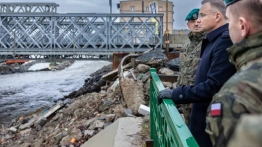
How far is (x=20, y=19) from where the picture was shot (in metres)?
28.7

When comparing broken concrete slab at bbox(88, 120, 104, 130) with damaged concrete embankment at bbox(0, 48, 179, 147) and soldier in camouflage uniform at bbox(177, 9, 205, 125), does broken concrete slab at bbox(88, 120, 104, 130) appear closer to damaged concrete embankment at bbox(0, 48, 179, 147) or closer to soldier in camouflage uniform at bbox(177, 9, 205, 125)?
damaged concrete embankment at bbox(0, 48, 179, 147)

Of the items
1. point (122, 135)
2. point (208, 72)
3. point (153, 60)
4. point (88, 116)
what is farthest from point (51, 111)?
point (208, 72)

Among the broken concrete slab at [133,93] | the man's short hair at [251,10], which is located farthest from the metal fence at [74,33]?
the man's short hair at [251,10]

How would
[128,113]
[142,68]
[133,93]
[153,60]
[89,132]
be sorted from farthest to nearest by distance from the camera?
[153,60], [142,68], [133,93], [89,132], [128,113]

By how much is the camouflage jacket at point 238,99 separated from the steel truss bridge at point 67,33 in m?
23.0

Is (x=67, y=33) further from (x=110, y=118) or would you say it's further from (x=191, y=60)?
(x=191, y=60)

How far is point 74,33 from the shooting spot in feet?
89.5

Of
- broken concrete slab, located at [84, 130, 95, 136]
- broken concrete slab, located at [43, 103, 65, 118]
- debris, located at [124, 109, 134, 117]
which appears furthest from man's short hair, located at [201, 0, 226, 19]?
broken concrete slab, located at [43, 103, 65, 118]

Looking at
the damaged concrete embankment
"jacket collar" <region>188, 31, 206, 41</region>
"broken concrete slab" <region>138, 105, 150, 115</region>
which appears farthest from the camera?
the damaged concrete embankment

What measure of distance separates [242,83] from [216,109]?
13cm

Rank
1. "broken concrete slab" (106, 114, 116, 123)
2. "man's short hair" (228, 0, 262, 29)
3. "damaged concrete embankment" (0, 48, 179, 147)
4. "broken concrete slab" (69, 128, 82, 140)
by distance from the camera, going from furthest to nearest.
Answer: "broken concrete slab" (106, 114, 116, 123) → "damaged concrete embankment" (0, 48, 179, 147) → "broken concrete slab" (69, 128, 82, 140) → "man's short hair" (228, 0, 262, 29)

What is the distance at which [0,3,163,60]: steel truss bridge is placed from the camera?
2525 centimetres

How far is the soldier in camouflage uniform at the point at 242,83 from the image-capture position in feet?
3.58

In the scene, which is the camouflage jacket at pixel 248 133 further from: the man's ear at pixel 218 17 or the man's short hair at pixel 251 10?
the man's ear at pixel 218 17
